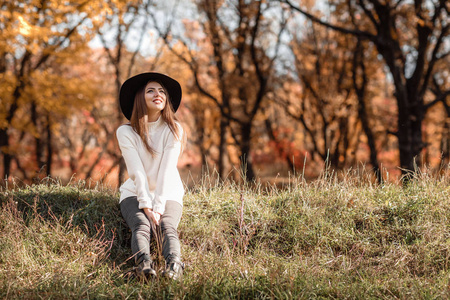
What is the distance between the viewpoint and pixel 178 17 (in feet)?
45.2

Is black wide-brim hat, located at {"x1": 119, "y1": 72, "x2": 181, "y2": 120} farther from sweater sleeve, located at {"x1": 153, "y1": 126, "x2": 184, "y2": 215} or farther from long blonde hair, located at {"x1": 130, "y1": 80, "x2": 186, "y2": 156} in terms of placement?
sweater sleeve, located at {"x1": 153, "y1": 126, "x2": 184, "y2": 215}

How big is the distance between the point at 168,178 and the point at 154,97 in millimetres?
810

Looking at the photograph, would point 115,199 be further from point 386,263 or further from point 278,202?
point 386,263

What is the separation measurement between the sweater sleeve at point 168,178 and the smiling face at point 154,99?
0.92 feet

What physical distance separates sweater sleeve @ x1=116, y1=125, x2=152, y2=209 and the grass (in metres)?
0.46

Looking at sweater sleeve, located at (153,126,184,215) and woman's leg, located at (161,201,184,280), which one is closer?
woman's leg, located at (161,201,184,280)

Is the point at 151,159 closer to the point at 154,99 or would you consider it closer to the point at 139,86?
the point at 154,99

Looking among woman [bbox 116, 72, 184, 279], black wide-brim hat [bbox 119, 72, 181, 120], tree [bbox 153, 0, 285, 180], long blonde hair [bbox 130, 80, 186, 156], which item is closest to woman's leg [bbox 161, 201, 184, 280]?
woman [bbox 116, 72, 184, 279]

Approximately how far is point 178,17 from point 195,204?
451 inches

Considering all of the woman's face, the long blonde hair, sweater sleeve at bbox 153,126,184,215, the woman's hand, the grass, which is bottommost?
the grass

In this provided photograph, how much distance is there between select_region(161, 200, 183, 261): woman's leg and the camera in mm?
2855

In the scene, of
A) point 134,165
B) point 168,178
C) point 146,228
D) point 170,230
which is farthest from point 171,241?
point 134,165

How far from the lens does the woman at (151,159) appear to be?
3.09 metres

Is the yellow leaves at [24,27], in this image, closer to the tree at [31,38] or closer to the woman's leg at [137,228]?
the tree at [31,38]
